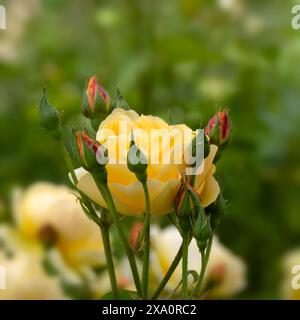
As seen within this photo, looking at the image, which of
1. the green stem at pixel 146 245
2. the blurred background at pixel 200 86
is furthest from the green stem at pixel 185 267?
the blurred background at pixel 200 86

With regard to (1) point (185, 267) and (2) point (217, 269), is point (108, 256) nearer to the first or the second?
(1) point (185, 267)

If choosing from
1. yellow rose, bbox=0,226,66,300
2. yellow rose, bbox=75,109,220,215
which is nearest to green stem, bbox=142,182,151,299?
yellow rose, bbox=75,109,220,215

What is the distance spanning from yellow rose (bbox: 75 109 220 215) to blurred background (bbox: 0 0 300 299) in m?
0.49

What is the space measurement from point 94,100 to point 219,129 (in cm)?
7

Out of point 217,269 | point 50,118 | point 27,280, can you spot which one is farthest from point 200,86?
point 50,118

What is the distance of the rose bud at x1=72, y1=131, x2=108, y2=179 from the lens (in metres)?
0.38

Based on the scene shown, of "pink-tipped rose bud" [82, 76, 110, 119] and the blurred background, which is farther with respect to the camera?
the blurred background

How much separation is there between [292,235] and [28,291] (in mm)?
594

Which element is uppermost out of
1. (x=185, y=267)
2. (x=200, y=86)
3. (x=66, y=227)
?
(x=200, y=86)

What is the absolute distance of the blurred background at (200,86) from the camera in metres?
1.08

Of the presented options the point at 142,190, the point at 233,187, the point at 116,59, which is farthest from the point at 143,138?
the point at 116,59

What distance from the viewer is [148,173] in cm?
40

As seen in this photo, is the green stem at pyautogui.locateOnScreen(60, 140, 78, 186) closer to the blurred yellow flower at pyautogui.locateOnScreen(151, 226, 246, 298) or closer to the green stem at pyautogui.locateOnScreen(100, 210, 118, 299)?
the green stem at pyautogui.locateOnScreen(100, 210, 118, 299)

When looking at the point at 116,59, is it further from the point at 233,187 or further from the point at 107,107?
the point at 107,107
